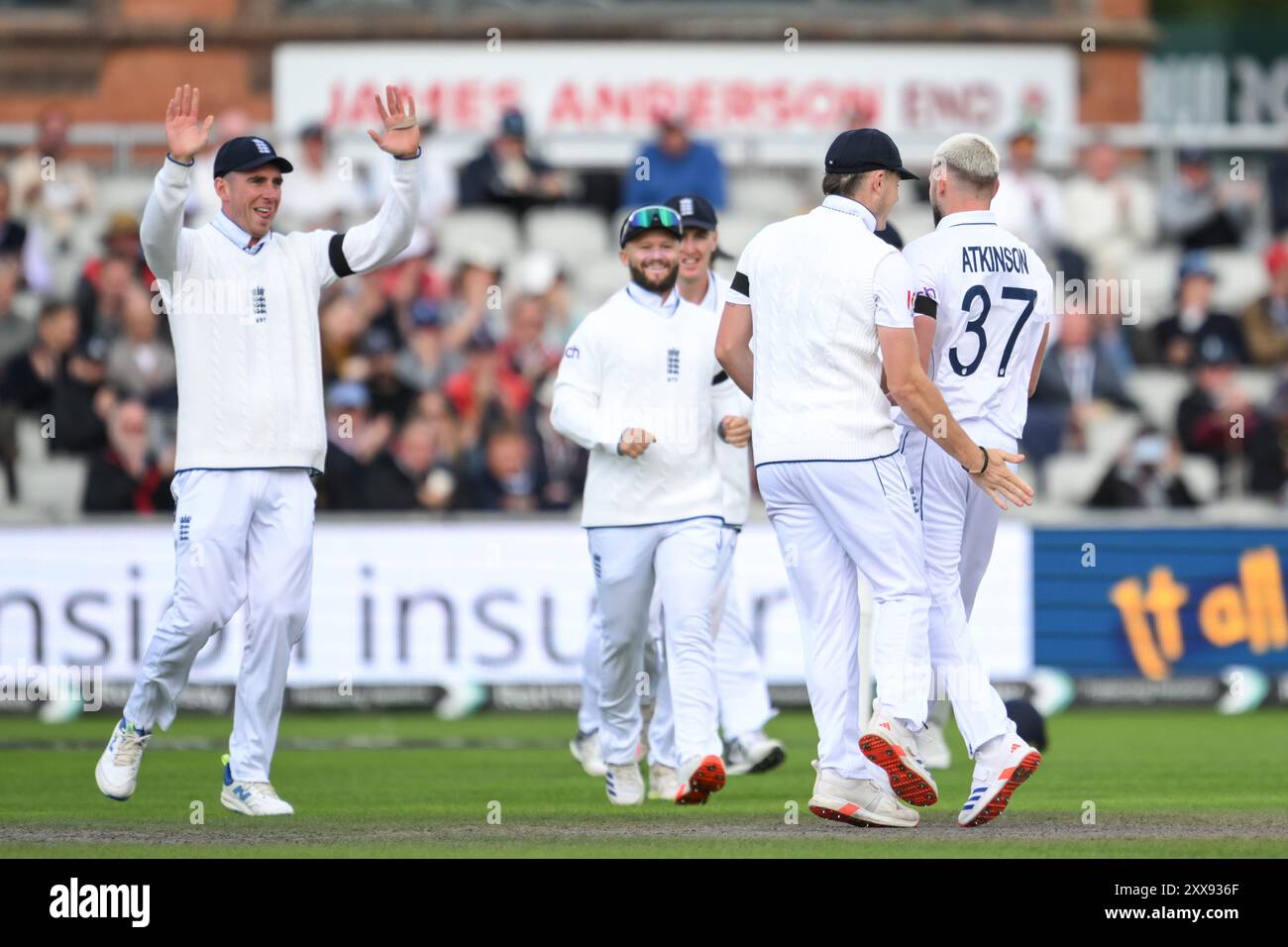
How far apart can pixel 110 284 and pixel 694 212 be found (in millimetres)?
8916

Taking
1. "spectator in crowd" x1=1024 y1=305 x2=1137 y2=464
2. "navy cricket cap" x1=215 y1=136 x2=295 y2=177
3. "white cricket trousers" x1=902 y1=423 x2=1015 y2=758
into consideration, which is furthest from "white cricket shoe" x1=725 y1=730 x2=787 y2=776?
"spectator in crowd" x1=1024 y1=305 x2=1137 y2=464

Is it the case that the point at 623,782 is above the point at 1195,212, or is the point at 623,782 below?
below

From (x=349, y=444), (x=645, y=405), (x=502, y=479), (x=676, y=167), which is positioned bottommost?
(x=502, y=479)

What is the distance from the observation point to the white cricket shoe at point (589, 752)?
43.3 feet

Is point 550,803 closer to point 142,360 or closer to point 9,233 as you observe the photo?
point 142,360

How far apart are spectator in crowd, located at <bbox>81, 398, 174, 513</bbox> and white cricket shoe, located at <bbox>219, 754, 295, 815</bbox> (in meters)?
8.08

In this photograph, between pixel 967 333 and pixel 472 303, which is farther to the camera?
pixel 472 303

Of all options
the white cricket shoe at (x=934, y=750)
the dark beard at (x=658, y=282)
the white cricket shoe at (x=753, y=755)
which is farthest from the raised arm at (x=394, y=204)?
the white cricket shoe at (x=934, y=750)

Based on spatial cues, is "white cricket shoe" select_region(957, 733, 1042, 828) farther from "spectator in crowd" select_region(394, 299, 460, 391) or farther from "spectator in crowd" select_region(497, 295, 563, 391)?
"spectator in crowd" select_region(394, 299, 460, 391)

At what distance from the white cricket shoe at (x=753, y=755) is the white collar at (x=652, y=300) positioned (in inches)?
110

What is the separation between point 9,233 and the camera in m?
21.5

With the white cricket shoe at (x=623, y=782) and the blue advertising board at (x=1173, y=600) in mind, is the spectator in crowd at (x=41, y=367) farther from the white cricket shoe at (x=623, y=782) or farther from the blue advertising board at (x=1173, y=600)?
the white cricket shoe at (x=623, y=782)

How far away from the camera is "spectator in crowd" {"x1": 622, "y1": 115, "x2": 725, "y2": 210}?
70.8ft

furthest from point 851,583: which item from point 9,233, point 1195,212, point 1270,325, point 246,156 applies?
point 1195,212
